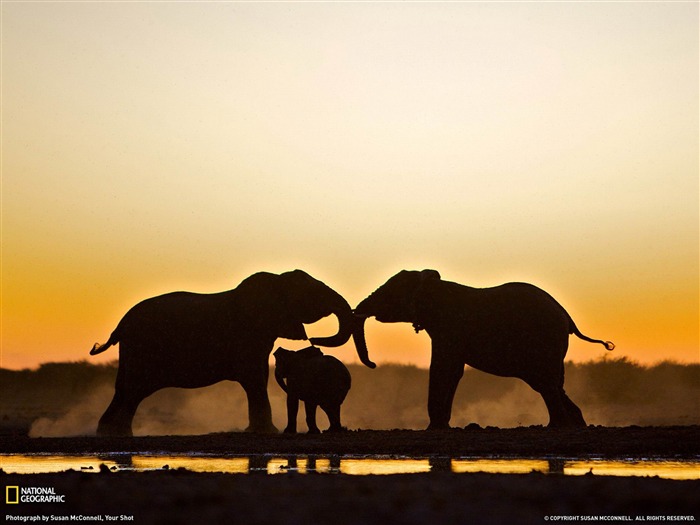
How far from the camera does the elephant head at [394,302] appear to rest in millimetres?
39500

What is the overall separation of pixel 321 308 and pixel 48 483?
2171 centimetres

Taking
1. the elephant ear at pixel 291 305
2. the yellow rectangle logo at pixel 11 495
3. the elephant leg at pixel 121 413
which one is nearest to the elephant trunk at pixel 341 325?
the elephant ear at pixel 291 305

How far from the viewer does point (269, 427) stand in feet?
122

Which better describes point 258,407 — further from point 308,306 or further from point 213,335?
point 308,306

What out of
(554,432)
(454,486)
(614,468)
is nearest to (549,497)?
(454,486)

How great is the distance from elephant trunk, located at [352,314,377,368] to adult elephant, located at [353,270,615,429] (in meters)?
2.29

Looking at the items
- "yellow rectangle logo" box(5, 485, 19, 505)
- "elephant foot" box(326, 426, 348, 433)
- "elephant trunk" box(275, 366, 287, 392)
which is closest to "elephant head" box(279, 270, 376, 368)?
"elephant trunk" box(275, 366, 287, 392)

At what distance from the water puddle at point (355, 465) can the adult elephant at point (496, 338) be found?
12.8m

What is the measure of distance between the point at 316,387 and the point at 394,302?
5.06m

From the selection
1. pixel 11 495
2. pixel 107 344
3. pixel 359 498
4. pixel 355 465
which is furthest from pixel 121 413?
pixel 359 498

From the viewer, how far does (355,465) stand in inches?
914

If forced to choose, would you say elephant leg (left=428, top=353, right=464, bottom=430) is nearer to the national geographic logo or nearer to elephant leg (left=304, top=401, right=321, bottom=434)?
elephant leg (left=304, top=401, right=321, bottom=434)

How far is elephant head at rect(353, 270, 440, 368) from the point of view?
1555 inches

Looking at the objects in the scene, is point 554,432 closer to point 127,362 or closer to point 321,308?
point 321,308
